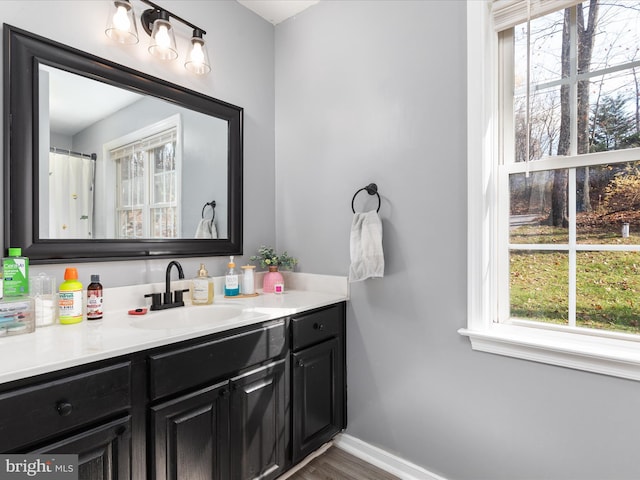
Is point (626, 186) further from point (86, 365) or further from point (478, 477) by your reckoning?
point (86, 365)

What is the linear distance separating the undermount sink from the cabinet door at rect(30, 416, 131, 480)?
44 cm

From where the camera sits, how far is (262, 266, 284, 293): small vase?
2047mm

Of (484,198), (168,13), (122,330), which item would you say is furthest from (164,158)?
(484,198)

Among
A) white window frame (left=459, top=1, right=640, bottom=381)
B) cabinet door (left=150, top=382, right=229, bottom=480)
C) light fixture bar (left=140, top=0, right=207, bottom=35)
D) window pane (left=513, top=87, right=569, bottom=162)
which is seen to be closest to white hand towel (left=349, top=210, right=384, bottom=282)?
white window frame (left=459, top=1, right=640, bottom=381)


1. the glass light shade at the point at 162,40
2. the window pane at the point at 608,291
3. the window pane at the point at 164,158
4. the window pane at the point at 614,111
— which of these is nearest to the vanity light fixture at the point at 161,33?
the glass light shade at the point at 162,40

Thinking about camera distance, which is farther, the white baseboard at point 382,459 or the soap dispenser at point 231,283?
the soap dispenser at point 231,283

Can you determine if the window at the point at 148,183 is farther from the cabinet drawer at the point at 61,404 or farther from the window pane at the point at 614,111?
the window pane at the point at 614,111

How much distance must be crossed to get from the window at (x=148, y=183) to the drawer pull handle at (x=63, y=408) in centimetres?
82

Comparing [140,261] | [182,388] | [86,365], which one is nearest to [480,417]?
[182,388]

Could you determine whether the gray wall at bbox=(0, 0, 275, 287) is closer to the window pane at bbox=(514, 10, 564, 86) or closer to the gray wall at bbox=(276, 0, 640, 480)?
the gray wall at bbox=(276, 0, 640, 480)

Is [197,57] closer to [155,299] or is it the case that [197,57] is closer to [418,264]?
[155,299]

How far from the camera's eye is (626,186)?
1303mm

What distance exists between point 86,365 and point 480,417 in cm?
152

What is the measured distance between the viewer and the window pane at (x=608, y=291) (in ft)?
4.26
